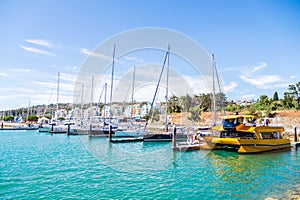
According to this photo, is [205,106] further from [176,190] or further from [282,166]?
[176,190]

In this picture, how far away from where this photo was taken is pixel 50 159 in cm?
1914

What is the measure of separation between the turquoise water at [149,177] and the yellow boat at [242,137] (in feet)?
6.59

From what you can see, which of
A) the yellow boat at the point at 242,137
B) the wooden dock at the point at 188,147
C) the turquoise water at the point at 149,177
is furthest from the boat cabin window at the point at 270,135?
the wooden dock at the point at 188,147

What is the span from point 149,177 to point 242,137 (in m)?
13.0

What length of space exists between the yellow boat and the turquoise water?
6.59ft

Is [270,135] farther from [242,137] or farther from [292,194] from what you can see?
[292,194]

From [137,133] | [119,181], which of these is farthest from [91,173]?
[137,133]

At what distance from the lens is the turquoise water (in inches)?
429

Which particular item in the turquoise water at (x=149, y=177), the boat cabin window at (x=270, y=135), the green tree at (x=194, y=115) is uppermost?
the green tree at (x=194, y=115)

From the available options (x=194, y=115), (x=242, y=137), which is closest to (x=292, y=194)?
(x=242, y=137)

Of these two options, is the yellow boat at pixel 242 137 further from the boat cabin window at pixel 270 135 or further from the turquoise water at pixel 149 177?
the turquoise water at pixel 149 177

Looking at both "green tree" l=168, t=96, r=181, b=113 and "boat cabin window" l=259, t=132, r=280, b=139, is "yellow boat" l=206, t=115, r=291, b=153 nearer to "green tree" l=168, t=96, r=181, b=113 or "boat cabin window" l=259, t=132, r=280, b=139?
"boat cabin window" l=259, t=132, r=280, b=139

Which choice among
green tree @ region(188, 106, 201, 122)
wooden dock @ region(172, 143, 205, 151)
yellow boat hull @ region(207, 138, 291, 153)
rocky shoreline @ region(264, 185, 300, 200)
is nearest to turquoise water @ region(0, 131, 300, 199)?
rocky shoreline @ region(264, 185, 300, 200)

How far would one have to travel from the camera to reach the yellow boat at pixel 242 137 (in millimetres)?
21734
